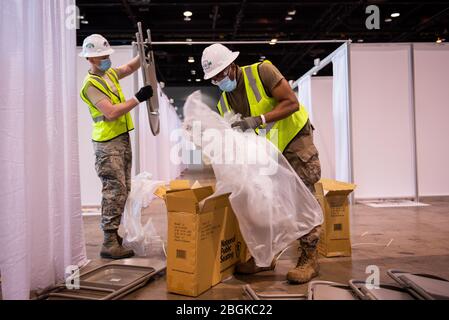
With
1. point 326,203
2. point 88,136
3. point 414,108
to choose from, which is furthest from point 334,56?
point 88,136

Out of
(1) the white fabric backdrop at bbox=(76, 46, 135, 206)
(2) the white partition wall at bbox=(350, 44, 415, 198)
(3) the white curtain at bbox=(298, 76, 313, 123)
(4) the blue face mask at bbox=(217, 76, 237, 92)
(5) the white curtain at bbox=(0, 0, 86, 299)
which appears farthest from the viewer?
(3) the white curtain at bbox=(298, 76, 313, 123)

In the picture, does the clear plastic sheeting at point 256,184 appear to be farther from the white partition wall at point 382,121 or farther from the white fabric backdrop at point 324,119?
the white fabric backdrop at point 324,119

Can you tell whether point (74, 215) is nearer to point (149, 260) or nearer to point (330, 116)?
point (149, 260)

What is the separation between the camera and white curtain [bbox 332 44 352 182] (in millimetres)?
5160

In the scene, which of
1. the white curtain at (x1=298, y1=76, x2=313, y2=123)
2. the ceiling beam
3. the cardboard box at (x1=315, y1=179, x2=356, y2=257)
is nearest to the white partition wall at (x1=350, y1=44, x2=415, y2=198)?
the white curtain at (x1=298, y1=76, x2=313, y2=123)

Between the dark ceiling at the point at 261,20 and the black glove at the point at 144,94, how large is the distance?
5.24 m

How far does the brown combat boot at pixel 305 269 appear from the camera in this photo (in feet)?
6.90

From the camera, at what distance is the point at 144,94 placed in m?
2.61

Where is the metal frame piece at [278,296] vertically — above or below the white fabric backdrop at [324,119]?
below

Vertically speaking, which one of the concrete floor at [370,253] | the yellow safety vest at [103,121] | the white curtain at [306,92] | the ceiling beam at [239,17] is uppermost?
the ceiling beam at [239,17]

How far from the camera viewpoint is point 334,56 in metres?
5.56

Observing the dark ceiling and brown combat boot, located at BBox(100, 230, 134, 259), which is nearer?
brown combat boot, located at BBox(100, 230, 134, 259)

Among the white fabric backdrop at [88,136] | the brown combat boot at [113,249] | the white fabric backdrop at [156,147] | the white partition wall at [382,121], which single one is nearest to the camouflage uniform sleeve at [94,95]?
the brown combat boot at [113,249]

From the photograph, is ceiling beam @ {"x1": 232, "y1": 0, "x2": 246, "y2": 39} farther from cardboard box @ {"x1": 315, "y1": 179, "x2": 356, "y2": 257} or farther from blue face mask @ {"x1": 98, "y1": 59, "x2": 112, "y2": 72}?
cardboard box @ {"x1": 315, "y1": 179, "x2": 356, "y2": 257}
